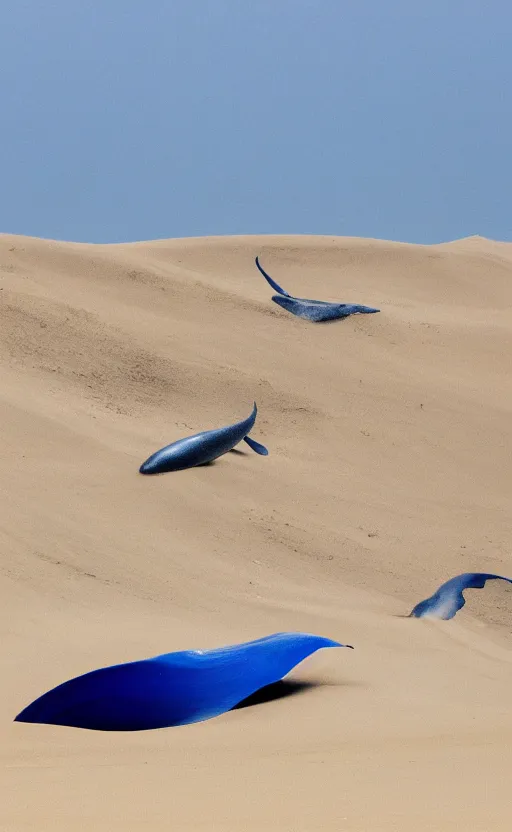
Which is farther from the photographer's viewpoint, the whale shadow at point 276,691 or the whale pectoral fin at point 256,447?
the whale pectoral fin at point 256,447

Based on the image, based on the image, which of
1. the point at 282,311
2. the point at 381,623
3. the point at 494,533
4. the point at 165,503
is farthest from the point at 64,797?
the point at 282,311

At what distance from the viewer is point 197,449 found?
6.77m

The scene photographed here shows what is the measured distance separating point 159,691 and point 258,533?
9.06 ft

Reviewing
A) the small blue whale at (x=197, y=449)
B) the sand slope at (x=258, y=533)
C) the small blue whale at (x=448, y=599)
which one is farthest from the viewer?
the small blue whale at (x=197, y=449)

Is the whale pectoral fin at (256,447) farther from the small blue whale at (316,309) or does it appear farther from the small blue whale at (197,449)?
the small blue whale at (316,309)

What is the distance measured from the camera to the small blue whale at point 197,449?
6.52m

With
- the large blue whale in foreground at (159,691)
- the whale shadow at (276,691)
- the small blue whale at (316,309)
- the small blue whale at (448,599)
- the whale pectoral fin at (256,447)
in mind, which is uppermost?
the small blue whale at (316,309)

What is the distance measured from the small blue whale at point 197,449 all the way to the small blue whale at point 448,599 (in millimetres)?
1900

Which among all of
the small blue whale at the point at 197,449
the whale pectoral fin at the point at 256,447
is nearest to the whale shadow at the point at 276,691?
the small blue whale at the point at 197,449

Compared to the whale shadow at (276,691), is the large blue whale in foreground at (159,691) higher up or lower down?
higher up

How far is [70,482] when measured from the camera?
6117 mm

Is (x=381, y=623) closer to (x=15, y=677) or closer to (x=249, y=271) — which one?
(x=15, y=677)

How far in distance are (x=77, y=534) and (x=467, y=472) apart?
3.24 meters

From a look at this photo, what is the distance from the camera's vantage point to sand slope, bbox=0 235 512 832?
2.61 m
